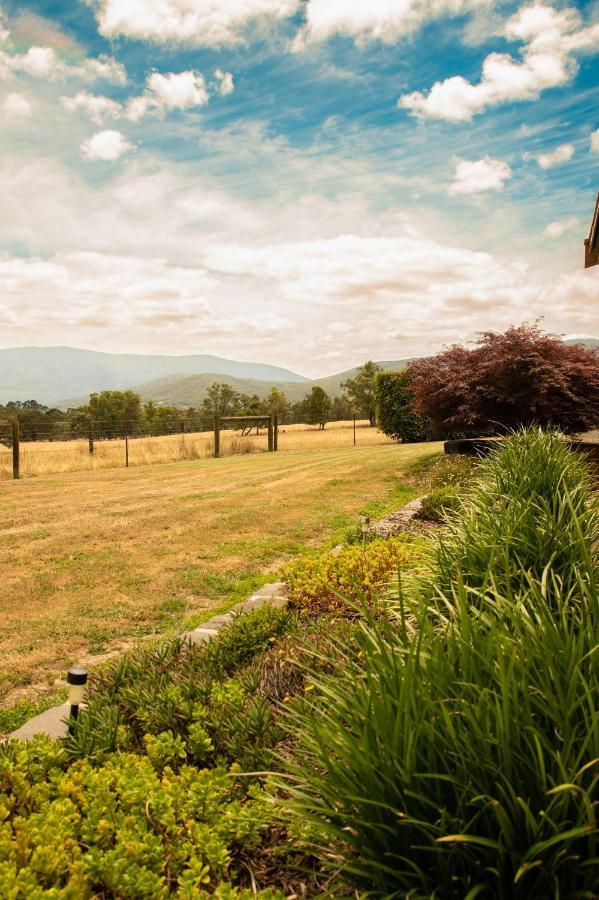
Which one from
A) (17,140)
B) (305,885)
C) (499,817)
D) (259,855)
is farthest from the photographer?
(17,140)

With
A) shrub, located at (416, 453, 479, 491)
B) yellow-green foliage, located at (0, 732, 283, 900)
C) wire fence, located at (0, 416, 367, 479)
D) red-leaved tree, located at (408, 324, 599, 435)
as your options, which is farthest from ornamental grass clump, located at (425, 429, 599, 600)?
wire fence, located at (0, 416, 367, 479)

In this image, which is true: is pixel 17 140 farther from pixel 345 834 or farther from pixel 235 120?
pixel 345 834

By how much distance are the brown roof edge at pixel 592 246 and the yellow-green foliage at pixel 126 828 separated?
1026 centimetres

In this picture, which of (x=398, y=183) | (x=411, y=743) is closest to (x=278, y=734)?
(x=411, y=743)

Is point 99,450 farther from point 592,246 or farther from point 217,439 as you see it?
point 592,246

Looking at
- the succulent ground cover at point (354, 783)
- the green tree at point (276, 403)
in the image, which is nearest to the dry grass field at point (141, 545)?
the succulent ground cover at point (354, 783)

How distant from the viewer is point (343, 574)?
13.3ft

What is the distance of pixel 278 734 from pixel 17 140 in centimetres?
1075

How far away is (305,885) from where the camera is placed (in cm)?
154

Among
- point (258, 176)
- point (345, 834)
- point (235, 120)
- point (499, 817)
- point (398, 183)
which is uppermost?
point (235, 120)

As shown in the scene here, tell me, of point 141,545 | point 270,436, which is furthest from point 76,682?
point 270,436

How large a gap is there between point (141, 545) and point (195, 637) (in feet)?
11.5

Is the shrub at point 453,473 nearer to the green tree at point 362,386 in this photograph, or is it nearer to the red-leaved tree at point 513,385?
the red-leaved tree at point 513,385

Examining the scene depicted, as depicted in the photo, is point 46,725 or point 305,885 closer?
point 305,885
